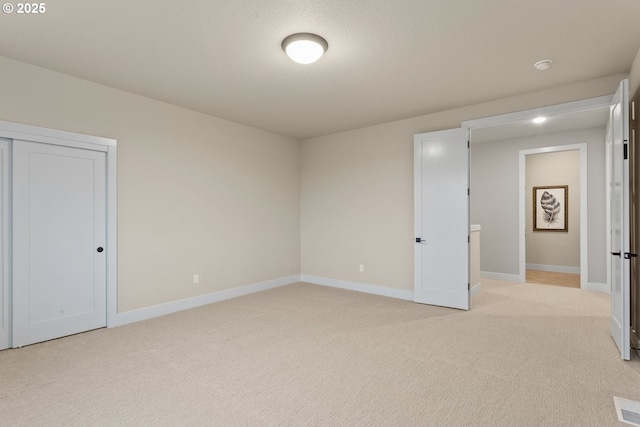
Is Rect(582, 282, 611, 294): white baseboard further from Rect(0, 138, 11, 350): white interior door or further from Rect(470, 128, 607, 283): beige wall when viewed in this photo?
Rect(0, 138, 11, 350): white interior door

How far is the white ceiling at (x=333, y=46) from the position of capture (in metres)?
2.45

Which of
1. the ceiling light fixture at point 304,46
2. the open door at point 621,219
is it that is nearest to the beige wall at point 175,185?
the ceiling light fixture at point 304,46

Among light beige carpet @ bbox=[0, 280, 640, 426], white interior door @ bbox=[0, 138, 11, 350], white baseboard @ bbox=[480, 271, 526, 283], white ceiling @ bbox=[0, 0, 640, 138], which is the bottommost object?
light beige carpet @ bbox=[0, 280, 640, 426]

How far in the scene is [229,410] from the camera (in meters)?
2.19

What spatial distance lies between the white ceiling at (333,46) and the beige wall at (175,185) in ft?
0.90

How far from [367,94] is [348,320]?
2818 millimetres

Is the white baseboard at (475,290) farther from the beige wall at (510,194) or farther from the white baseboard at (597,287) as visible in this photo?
the white baseboard at (597,287)

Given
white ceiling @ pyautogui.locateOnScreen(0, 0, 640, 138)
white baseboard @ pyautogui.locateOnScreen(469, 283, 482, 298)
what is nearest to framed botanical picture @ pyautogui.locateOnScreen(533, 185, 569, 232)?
white baseboard @ pyautogui.locateOnScreen(469, 283, 482, 298)

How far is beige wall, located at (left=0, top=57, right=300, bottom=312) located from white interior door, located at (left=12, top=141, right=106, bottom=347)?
26cm

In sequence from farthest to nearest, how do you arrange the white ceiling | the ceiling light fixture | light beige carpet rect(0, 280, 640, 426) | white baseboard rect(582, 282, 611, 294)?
1. white baseboard rect(582, 282, 611, 294)
2. the ceiling light fixture
3. the white ceiling
4. light beige carpet rect(0, 280, 640, 426)

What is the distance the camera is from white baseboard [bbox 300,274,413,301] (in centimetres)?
526

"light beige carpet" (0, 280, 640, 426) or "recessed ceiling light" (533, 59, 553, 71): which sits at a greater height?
"recessed ceiling light" (533, 59, 553, 71)

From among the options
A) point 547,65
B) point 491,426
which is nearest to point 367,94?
point 547,65

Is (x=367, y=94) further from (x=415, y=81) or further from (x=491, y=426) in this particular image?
(x=491, y=426)
